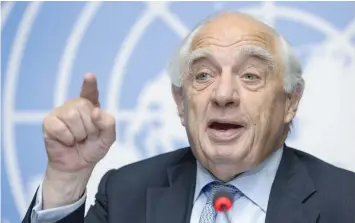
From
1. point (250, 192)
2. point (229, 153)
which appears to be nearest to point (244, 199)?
point (250, 192)

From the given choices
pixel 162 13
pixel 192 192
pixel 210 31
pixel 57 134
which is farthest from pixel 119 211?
pixel 162 13

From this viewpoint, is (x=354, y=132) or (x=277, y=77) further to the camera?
(x=354, y=132)

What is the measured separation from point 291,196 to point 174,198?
1.02 feet

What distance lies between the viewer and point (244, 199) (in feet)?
4.57

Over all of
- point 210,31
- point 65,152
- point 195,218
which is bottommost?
point 195,218

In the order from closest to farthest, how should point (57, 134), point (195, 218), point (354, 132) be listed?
point (57, 134) < point (195, 218) < point (354, 132)

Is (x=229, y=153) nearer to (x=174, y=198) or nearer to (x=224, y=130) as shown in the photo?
(x=224, y=130)

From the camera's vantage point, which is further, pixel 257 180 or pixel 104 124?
pixel 257 180

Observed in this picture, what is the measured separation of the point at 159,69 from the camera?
1.86m

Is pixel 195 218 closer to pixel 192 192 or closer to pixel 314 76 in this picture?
pixel 192 192

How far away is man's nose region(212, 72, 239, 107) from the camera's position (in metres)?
1.29

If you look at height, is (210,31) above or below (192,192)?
above

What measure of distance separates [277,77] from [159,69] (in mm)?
582

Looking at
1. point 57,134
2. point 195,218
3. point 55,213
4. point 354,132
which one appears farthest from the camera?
point 354,132
